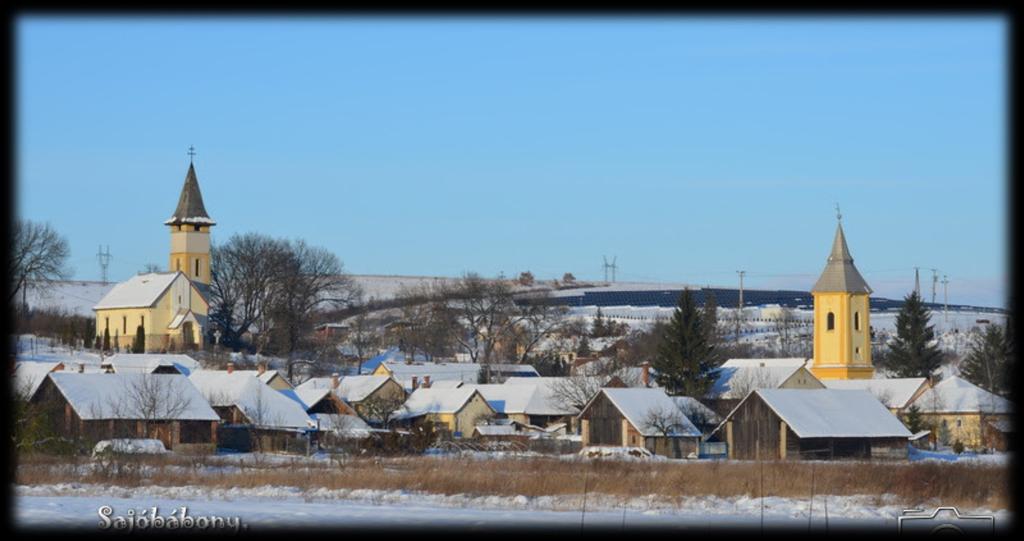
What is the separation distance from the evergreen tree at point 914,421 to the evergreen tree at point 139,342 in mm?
45979

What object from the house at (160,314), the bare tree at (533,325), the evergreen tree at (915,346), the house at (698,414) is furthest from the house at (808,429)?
the house at (160,314)

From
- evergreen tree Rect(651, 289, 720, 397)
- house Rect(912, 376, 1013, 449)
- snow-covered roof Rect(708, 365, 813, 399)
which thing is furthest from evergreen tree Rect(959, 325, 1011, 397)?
Answer: evergreen tree Rect(651, 289, 720, 397)

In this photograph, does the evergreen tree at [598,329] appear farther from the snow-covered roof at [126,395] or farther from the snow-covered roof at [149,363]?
the snow-covered roof at [126,395]

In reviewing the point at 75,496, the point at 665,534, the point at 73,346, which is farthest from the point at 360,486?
the point at 73,346

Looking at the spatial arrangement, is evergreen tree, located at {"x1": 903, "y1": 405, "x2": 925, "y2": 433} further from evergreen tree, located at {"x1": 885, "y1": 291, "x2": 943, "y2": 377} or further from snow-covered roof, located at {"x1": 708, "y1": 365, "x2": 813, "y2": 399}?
evergreen tree, located at {"x1": 885, "y1": 291, "x2": 943, "y2": 377}

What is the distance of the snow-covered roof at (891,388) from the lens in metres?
74.8

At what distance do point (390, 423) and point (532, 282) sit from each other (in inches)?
3676

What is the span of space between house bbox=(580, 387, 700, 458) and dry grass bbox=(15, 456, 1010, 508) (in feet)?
70.0

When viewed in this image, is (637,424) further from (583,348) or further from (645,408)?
(583,348)

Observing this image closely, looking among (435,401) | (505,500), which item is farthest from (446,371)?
(505,500)

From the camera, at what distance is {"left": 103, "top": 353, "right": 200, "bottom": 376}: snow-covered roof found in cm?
7188

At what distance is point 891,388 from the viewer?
76.7m

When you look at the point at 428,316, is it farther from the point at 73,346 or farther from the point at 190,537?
the point at 190,537

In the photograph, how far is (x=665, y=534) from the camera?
68.3 feet
